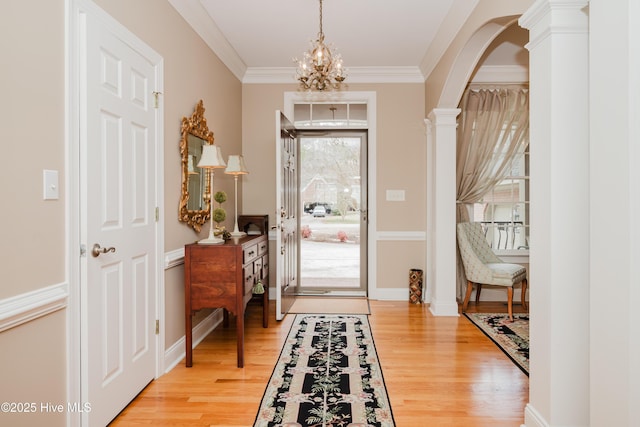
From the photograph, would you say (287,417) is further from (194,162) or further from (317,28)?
(317,28)

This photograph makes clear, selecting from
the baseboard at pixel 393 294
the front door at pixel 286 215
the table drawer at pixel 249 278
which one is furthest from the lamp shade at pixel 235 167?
the baseboard at pixel 393 294

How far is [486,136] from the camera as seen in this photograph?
5082mm

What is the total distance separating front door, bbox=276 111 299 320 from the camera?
13.6ft

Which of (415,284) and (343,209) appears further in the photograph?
(343,209)

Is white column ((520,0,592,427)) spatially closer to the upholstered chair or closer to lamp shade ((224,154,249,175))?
the upholstered chair

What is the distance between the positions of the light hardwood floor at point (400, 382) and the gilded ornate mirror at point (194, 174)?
1.14m

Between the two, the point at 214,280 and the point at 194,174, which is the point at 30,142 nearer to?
the point at 214,280

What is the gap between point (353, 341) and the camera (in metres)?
3.59

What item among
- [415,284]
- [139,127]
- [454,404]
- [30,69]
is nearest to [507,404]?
[454,404]

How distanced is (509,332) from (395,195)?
2.07 m

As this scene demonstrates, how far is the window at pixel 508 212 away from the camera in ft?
17.1

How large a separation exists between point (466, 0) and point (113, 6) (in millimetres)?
2526

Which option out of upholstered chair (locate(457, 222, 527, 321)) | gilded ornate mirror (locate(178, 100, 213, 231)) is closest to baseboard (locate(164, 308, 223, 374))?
gilded ornate mirror (locate(178, 100, 213, 231))

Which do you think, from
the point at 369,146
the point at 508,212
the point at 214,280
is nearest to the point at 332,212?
the point at 369,146
